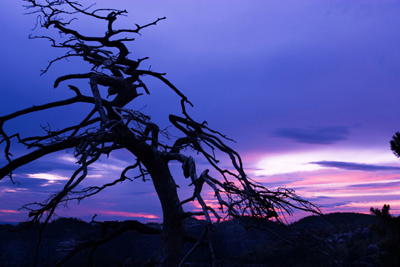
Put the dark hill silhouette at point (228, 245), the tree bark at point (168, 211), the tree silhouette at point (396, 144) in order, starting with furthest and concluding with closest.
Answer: the dark hill silhouette at point (228, 245) < the tree silhouette at point (396, 144) < the tree bark at point (168, 211)

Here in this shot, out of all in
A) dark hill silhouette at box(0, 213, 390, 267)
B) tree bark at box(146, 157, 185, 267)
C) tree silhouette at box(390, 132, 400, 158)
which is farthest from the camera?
dark hill silhouette at box(0, 213, 390, 267)

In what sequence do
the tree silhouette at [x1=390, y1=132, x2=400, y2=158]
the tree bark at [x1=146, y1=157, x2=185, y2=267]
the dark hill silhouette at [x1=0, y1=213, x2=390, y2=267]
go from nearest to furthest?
the tree bark at [x1=146, y1=157, x2=185, y2=267] → the tree silhouette at [x1=390, y1=132, x2=400, y2=158] → the dark hill silhouette at [x1=0, y1=213, x2=390, y2=267]

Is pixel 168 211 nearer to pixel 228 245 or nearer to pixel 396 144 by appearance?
pixel 396 144

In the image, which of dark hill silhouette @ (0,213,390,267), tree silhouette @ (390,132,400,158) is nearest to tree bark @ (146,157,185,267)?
tree silhouette @ (390,132,400,158)

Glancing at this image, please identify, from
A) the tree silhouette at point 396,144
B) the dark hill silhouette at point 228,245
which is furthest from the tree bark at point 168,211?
the dark hill silhouette at point 228,245

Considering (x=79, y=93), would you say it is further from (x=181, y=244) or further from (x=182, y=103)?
(x=181, y=244)

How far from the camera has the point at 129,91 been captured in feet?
30.5

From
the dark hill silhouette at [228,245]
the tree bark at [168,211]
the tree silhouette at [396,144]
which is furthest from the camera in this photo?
the dark hill silhouette at [228,245]

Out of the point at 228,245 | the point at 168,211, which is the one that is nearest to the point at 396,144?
the point at 168,211

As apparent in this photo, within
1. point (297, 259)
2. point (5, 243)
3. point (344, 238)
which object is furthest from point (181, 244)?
point (5, 243)

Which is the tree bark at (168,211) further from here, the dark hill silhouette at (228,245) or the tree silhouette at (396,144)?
the dark hill silhouette at (228,245)

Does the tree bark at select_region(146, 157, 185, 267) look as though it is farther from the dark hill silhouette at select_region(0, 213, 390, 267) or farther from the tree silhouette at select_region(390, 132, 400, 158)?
the dark hill silhouette at select_region(0, 213, 390, 267)

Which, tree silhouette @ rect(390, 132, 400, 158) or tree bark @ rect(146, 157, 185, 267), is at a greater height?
tree silhouette @ rect(390, 132, 400, 158)

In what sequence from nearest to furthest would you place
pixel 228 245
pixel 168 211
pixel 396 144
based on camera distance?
pixel 168 211 → pixel 396 144 → pixel 228 245
